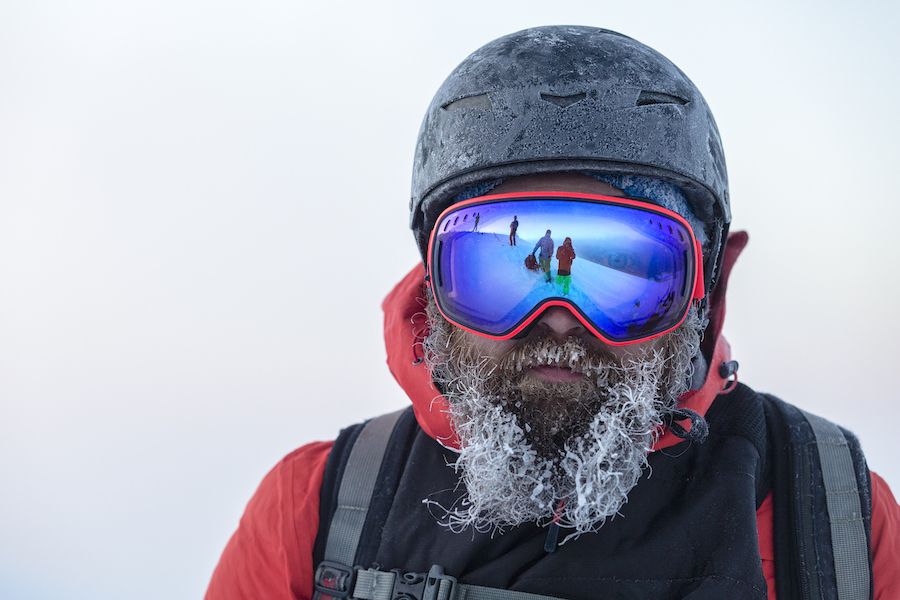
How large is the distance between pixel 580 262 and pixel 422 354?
1.80ft

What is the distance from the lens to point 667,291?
1340 millimetres

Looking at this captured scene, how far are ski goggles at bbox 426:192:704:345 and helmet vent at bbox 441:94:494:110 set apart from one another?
13.2 inches

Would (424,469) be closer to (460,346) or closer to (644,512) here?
(460,346)

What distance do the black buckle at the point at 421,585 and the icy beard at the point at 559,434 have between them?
12cm

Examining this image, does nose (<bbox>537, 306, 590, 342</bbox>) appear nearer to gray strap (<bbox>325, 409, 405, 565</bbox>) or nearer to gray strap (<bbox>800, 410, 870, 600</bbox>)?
gray strap (<bbox>325, 409, 405, 565</bbox>)

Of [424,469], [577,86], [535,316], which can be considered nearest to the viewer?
[535,316]

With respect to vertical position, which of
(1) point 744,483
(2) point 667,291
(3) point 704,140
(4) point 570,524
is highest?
(3) point 704,140

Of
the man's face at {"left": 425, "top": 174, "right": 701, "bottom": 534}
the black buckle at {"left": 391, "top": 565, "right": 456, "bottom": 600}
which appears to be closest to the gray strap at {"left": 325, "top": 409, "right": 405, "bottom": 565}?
the black buckle at {"left": 391, "top": 565, "right": 456, "bottom": 600}

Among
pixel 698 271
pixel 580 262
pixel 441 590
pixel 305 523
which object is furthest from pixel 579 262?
pixel 305 523

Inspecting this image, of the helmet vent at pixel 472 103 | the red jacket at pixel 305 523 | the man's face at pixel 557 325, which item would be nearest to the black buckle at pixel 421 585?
the red jacket at pixel 305 523

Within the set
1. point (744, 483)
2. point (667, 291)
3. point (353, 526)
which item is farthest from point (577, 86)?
point (353, 526)

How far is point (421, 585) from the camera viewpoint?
136 cm

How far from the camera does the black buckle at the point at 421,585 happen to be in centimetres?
133

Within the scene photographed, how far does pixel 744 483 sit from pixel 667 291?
0.51 meters
